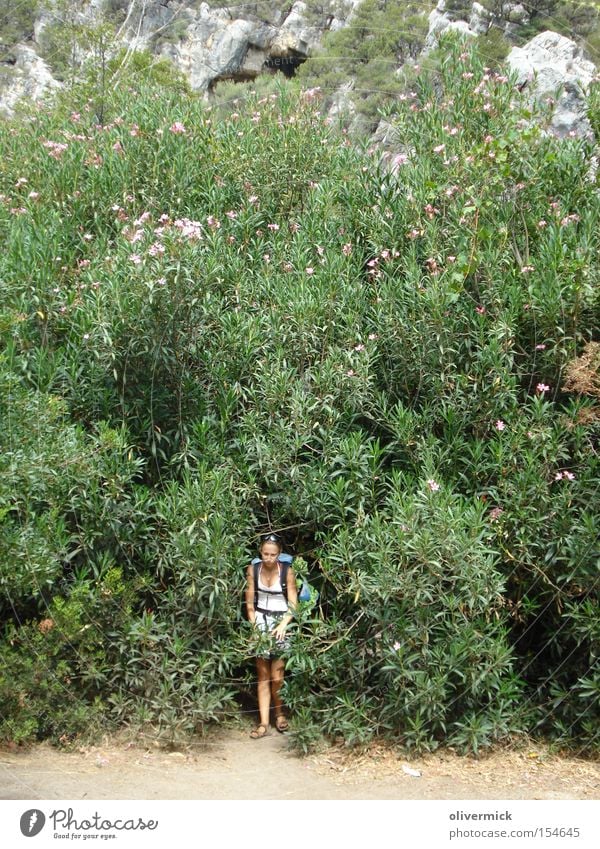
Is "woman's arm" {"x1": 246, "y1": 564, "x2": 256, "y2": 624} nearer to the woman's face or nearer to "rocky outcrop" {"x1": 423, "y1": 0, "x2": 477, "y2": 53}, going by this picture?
the woman's face

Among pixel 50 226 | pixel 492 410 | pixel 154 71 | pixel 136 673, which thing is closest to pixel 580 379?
pixel 492 410

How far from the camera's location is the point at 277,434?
5469 millimetres

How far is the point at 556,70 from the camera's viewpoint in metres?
7.07

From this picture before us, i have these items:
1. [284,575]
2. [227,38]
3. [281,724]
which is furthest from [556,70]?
[281,724]

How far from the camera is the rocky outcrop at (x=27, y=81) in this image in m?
11.0

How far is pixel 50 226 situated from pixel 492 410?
3.87 meters

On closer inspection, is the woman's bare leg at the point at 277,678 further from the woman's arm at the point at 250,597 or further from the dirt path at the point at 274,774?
the woman's arm at the point at 250,597

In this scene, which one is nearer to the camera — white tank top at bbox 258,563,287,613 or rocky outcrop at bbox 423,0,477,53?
white tank top at bbox 258,563,287,613

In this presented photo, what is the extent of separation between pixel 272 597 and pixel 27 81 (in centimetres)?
987

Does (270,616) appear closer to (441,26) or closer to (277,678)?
(277,678)

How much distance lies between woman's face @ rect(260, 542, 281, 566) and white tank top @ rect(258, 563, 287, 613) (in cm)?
7

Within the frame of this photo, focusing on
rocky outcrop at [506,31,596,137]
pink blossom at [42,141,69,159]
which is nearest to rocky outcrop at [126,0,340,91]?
rocky outcrop at [506,31,596,137]

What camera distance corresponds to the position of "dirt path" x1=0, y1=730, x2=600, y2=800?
4.02 m

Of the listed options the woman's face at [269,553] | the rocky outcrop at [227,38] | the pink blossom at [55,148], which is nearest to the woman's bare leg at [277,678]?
the woman's face at [269,553]
